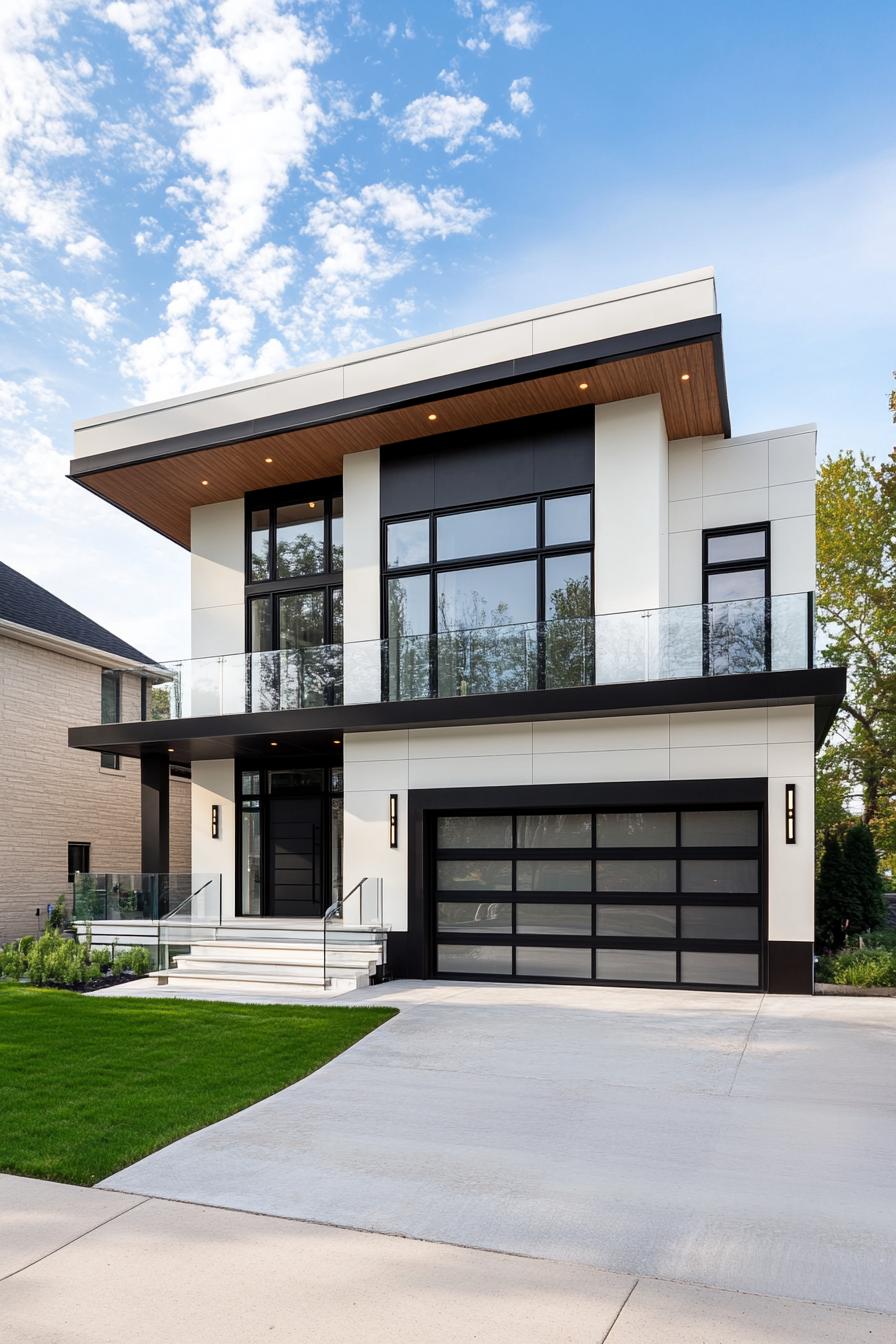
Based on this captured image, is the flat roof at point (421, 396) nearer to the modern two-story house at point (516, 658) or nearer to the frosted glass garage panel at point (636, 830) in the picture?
the modern two-story house at point (516, 658)

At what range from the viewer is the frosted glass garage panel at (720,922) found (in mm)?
12180

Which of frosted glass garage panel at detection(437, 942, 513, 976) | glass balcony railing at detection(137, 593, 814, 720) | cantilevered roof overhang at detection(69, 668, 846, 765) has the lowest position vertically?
frosted glass garage panel at detection(437, 942, 513, 976)

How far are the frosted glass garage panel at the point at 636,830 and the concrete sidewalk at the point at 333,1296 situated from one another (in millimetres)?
8713

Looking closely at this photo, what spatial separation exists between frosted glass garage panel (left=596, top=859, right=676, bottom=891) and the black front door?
17.7ft

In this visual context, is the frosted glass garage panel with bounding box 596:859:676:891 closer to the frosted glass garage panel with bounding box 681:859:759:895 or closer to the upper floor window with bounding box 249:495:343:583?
the frosted glass garage panel with bounding box 681:859:759:895

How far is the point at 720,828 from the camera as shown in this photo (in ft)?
41.1

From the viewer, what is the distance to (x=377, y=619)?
1497 cm

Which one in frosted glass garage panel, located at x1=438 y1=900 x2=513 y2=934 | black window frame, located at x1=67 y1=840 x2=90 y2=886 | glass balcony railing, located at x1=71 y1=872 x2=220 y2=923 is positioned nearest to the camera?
frosted glass garage panel, located at x1=438 y1=900 x2=513 y2=934

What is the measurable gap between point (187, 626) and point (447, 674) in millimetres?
5932

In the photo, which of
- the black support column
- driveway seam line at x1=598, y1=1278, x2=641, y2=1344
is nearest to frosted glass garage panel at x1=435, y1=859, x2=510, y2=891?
the black support column

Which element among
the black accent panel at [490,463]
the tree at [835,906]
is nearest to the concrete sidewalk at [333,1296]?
the black accent panel at [490,463]

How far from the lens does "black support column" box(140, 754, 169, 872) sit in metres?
16.5

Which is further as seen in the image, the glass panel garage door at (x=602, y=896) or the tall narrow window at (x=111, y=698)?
the tall narrow window at (x=111, y=698)

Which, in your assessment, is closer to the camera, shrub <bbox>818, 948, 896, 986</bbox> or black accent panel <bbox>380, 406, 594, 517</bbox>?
shrub <bbox>818, 948, 896, 986</bbox>
